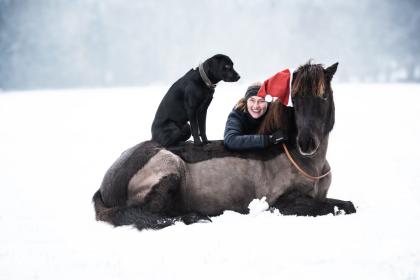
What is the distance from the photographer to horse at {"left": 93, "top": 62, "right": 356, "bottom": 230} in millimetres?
4938

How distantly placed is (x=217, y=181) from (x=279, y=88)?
46.8 inches

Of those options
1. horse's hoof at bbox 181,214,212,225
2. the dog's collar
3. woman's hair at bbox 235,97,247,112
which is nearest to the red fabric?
woman's hair at bbox 235,97,247,112

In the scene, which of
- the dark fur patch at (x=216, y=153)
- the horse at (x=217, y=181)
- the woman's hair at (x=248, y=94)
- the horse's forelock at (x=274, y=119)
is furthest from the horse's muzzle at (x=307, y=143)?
the woman's hair at (x=248, y=94)

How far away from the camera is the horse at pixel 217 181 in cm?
494

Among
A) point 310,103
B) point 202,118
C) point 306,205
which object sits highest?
point 310,103

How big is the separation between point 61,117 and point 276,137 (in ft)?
40.4

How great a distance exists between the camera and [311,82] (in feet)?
15.0

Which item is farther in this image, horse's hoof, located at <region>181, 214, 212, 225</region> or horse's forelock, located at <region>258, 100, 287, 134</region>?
horse's forelock, located at <region>258, 100, 287, 134</region>

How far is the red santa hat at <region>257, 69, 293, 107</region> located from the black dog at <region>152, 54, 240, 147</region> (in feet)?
3.16

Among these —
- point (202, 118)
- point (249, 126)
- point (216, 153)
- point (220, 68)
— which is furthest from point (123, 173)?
point (220, 68)

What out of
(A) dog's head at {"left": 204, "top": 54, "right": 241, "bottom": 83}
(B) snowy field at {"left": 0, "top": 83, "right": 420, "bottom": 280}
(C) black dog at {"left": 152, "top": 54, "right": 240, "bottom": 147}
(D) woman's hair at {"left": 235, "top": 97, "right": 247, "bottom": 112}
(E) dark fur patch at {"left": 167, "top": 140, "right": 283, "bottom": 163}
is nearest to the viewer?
(B) snowy field at {"left": 0, "top": 83, "right": 420, "bottom": 280}

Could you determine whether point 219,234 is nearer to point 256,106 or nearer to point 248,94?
point 256,106

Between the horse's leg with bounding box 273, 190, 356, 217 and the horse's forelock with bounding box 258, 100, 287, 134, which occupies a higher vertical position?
the horse's forelock with bounding box 258, 100, 287, 134

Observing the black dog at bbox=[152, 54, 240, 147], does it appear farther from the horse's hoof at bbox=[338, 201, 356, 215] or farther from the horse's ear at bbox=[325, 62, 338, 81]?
the horse's hoof at bbox=[338, 201, 356, 215]
